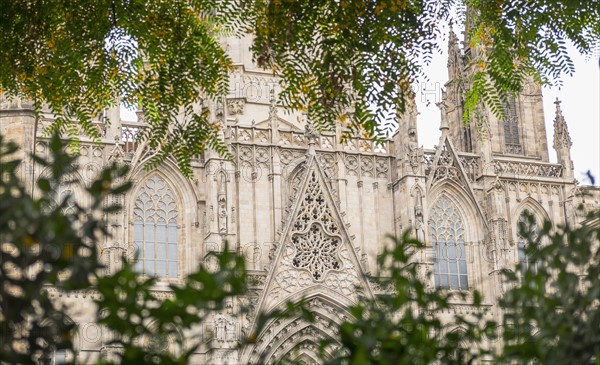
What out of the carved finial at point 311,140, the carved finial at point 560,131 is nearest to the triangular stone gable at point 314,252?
the carved finial at point 311,140

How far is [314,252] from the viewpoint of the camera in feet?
85.3

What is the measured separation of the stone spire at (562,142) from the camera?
29.6 meters

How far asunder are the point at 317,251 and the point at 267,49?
1793 cm

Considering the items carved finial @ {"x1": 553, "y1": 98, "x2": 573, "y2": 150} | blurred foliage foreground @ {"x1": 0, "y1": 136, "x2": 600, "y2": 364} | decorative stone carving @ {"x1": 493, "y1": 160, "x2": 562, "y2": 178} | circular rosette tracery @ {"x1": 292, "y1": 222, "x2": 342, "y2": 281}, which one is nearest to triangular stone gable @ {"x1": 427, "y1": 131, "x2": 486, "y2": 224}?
decorative stone carving @ {"x1": 493, "y1": 160, "x2": 562, "y2": 178}

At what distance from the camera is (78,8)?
8555mm

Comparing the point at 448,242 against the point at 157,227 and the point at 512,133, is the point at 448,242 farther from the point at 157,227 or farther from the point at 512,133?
the point at 157,227

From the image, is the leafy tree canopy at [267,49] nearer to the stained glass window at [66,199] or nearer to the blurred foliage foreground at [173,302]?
the stained glass window at [66,199]

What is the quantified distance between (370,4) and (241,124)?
751 inches

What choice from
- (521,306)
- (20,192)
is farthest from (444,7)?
(20,192)

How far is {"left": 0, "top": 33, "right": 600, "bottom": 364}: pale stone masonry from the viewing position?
82.3 ft

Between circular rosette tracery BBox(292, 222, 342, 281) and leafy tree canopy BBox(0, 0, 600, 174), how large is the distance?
54.8 ft

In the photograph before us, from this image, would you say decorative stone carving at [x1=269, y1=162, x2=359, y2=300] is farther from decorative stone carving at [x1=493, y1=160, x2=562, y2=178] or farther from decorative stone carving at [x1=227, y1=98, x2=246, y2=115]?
decorative stone carving at [x1=493, y1=160, x2=562, y2=178]

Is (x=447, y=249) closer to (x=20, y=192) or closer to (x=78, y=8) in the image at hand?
(x=78, y=8)

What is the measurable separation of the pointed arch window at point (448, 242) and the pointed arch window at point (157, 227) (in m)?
7.37
